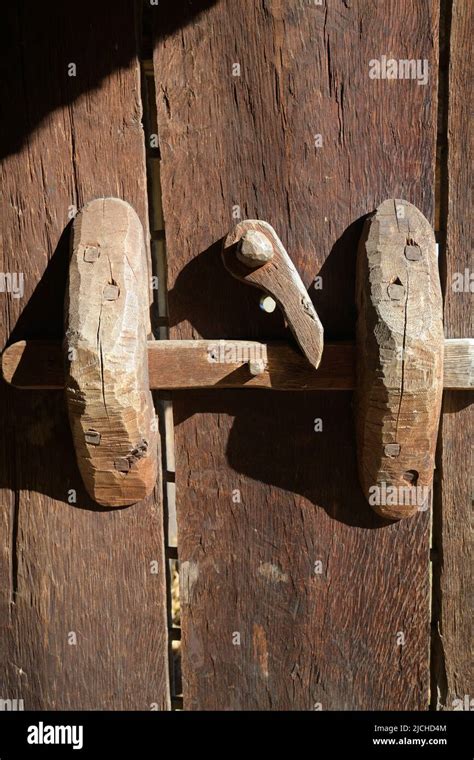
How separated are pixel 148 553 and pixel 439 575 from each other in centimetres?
64

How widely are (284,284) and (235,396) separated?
27 centimetres

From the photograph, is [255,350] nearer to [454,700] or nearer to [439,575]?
[439,575]

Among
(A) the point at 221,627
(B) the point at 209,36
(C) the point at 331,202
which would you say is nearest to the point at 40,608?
(A) the point at 221,627

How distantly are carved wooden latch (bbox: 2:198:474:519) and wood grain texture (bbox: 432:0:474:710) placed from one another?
0.10 metres

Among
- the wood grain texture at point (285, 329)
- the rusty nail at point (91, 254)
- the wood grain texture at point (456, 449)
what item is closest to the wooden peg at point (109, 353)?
the rusty nail at point (91, 254)

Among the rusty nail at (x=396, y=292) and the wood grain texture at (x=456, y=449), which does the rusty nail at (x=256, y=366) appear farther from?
the wood grain texture at (x=456, y=449)

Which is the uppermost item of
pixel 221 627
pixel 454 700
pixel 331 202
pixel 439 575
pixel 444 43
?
pixel 444 43

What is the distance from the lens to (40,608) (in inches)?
54.0

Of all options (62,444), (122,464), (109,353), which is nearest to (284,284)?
(109,353)

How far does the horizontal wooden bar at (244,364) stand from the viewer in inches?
47.8

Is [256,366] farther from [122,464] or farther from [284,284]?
[122,464]

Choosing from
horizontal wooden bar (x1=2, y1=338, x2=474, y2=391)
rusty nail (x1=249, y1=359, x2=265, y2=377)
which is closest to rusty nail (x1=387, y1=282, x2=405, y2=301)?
horizontal wooden bar (x1=2, y1=338, x2=474, y2=391)

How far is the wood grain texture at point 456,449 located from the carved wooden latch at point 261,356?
0.32 ft

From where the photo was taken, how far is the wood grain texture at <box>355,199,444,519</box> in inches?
44.5
